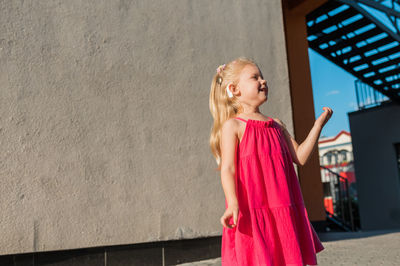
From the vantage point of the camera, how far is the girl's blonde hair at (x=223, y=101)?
188 cm

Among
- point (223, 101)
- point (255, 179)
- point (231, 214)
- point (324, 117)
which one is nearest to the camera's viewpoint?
point (231, 214)

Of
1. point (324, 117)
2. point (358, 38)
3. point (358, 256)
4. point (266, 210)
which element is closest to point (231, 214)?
point (266, 210)

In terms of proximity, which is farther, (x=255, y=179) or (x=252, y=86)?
(x=252, y=86)

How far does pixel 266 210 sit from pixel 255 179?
141 millimetres

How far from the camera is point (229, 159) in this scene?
170 cm

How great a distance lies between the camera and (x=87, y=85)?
10.5 ft

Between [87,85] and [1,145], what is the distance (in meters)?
0.84

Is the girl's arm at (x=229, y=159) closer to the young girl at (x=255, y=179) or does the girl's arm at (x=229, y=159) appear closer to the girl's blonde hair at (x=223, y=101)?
the young girl at (x=255, y=179)

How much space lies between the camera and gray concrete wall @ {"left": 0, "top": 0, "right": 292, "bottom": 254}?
281 centimetres

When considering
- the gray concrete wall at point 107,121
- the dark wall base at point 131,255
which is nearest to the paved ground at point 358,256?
the dark wall base at point 131,255

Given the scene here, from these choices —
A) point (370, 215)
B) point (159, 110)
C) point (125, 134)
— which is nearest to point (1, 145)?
point (125, 134)

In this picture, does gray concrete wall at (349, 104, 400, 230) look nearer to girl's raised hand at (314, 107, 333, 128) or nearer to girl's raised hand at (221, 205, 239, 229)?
girl's raised hand at (314, 107, 333, 128)

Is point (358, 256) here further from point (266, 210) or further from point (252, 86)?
point (252, 86)

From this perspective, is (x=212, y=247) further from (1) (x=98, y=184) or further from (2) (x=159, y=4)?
(2) (x=159, y=4)
